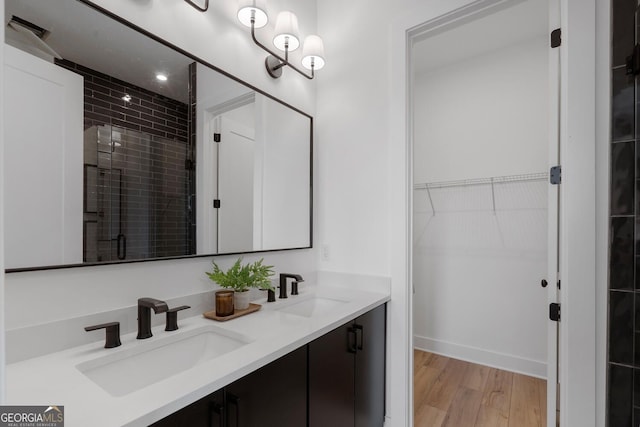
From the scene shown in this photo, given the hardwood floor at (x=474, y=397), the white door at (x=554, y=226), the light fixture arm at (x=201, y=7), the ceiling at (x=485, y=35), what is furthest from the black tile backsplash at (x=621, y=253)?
the light fixture arm at (x=201, y=7)

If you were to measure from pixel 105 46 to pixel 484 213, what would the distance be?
109 inches

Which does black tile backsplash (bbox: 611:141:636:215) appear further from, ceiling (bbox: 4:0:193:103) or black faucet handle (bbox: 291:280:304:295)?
ceiling (bbox: 4:0:193:103)

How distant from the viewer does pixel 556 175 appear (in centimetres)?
130

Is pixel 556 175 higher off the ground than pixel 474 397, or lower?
higher

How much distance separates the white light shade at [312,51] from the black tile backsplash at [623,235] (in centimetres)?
133

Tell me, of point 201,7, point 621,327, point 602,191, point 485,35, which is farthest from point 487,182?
point 201,7

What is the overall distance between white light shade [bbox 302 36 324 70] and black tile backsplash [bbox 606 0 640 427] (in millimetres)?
1334

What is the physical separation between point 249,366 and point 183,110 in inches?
42.1

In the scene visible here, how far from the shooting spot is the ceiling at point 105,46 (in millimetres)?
937

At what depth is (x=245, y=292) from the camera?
137 cm

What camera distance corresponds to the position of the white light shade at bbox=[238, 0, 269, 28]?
1.44 metres

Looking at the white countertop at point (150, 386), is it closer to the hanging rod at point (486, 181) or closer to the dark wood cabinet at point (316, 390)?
the dark wood cabinet at point (316, 390)

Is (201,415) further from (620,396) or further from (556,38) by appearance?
(556,38)

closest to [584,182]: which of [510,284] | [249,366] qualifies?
[249,366]
